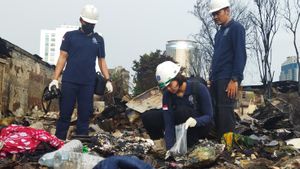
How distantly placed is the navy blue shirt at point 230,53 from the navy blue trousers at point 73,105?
5.02ft

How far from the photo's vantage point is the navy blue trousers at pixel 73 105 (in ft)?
19.2

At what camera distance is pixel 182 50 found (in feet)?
130

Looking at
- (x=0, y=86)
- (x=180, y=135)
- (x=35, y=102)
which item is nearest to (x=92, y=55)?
(x=180, y=135)

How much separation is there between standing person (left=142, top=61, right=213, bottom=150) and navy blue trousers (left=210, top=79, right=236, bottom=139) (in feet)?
1.02

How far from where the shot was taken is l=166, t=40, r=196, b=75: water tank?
126 feet

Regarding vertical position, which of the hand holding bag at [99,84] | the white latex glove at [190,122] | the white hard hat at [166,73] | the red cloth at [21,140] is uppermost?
the white hard hat at [166,73]

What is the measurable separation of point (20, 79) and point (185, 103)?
42.0ft

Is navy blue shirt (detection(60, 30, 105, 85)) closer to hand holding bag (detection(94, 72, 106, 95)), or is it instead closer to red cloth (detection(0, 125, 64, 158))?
hand holding bag (detection(94, 72, 106, 95))

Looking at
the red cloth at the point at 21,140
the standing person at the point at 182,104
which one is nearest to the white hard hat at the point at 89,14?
the standing person at the point at 182,104

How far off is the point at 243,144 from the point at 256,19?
23679 mm

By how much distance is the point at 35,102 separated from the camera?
19375 mm

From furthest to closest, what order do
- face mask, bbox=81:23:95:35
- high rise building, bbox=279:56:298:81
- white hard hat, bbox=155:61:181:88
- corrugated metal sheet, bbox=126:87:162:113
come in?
1. high rise building, bbox=279:56:298:81
2. corrugated metal sheet, bbox=126:87:162:113
3. face mask, bbox=81:23:95:35
4. white hard hat, bbox=155:61:181:88

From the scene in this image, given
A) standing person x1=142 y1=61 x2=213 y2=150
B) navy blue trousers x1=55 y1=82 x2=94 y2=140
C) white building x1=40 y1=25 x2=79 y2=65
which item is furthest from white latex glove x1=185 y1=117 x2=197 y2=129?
white building x1=40 y1=25 x2=79 y2=65

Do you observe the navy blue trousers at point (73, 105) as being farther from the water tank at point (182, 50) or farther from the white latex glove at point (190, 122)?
the water tank at point (182, 50)
